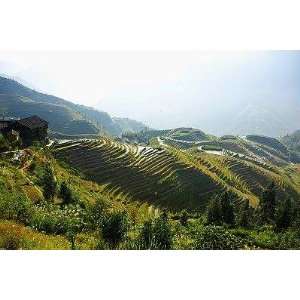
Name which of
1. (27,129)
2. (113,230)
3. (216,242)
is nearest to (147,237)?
(113,230)

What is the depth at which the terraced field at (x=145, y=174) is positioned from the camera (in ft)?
83.7

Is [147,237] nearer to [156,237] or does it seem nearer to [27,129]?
[156,237]

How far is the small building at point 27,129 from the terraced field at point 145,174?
162 centimetres

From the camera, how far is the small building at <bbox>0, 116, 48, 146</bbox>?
2383 centimetres

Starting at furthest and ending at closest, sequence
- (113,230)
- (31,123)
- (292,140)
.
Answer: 1. (292,140)
2. (31,123)
3. (113,230)

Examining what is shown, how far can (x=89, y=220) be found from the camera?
979 centimetres

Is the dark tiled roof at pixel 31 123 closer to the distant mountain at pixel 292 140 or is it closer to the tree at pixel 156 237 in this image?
the tree at pixel 156 237

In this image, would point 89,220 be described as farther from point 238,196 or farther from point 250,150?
point 250,150

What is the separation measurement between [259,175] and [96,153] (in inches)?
817

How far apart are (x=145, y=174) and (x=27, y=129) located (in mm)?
8392

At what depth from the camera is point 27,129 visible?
24953 mm

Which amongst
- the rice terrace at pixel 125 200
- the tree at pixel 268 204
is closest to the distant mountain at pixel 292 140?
the rice terrace at pixel 125 200
